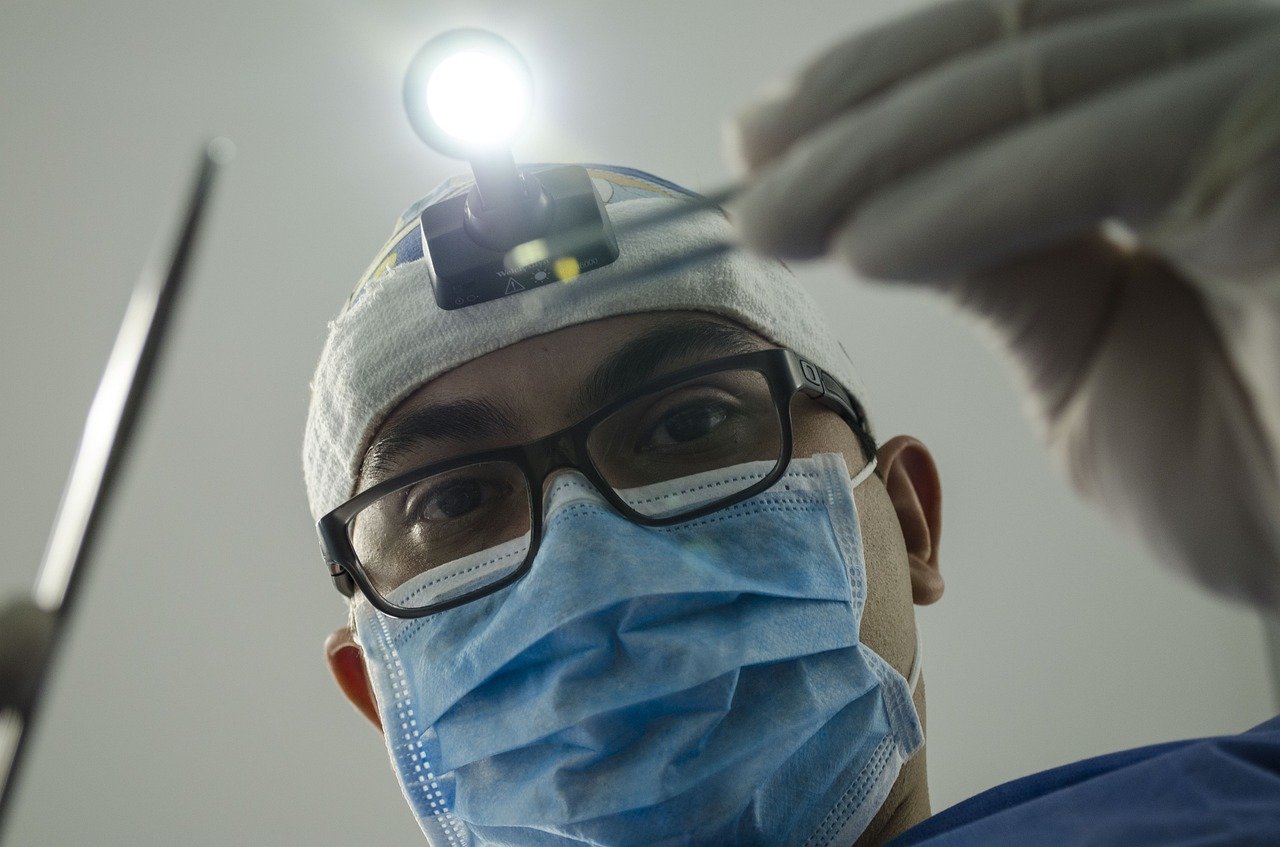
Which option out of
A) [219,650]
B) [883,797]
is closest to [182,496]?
[219,650]

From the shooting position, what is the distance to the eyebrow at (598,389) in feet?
3.41

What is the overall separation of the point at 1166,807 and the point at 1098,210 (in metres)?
0.52

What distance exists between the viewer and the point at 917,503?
48.4 inches

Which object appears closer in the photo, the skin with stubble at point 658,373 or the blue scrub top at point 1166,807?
the blue scrub top at point 1166,807

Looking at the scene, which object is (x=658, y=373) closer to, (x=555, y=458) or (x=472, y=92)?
(x=555, y=458)

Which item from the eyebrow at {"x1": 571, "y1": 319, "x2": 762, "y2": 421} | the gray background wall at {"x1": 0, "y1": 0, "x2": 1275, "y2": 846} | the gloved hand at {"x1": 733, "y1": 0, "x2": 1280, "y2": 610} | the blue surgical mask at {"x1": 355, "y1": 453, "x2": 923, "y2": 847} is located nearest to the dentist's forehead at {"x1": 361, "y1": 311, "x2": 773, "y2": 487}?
the eyebrow at {"x1": 571, "y1": 319, "x2": 762, "y2": 421}

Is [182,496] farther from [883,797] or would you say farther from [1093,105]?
[1093,105]

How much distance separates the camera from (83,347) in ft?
6.02

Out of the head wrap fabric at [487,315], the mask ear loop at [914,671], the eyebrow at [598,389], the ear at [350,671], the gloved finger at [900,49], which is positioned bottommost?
the mask ear loop at [914,671]

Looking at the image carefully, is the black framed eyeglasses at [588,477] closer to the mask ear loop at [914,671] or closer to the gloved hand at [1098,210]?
the mask ear loop at [914,671]

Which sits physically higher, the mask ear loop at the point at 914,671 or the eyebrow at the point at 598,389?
the eyebrow at the point at 598,389

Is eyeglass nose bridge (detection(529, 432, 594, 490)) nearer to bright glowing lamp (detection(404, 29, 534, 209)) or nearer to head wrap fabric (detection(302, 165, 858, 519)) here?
head wrap fabric (detection(302, 165, 858, 519))

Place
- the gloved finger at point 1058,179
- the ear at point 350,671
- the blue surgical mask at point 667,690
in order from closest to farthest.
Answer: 1. the gloved finger at point 1058,179
2. the blue surgical mask at point 667,690
3. the ear at point 350,671

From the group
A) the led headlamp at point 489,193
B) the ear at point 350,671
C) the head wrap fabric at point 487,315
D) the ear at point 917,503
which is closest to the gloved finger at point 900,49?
the led headlamp at point 489,193
